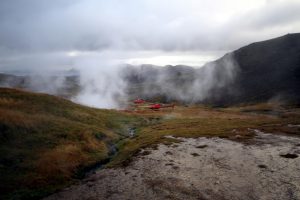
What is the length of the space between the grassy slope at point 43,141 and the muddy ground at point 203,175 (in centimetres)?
609

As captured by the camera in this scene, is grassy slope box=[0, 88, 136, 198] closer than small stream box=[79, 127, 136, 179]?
Yes

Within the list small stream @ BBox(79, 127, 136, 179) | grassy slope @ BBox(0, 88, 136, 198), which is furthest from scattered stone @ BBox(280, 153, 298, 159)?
grassy slope @ BBox(0, 88, 136, 198)

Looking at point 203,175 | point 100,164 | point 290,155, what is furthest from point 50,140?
point 290,155

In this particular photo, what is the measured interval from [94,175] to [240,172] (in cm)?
2423

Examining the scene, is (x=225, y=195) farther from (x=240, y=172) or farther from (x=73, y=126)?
(x=73, y=126)

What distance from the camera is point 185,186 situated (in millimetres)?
40469

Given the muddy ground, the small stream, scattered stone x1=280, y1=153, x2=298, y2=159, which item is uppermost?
scattered stone x1=280, y1=153, x2=298, y2=159

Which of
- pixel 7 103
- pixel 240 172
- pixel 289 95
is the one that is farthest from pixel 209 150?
pixel 289 95

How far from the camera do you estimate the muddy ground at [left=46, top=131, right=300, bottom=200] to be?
125 ft

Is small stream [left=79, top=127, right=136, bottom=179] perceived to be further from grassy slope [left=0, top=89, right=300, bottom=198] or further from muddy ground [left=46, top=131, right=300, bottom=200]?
muddy ground [left=46, top=131, right=300, bottom=200]

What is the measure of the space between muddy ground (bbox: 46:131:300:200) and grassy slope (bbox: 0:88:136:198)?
6.09 meters

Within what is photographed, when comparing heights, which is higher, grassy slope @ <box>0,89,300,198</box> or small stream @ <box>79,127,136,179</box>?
grassy slope @ <box>0,89,300,198</box>

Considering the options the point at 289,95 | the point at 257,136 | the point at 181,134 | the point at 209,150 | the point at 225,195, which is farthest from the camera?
the point at 289,95

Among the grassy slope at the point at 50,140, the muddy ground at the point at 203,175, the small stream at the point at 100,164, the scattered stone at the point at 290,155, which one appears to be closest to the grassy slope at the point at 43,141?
the grassy slope at the point at 50,140
